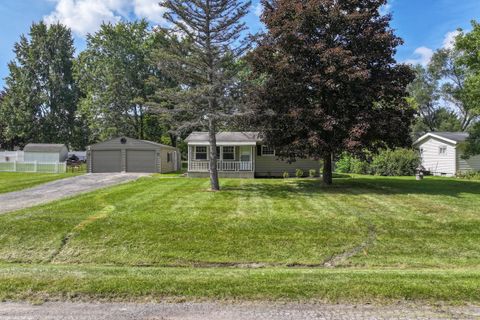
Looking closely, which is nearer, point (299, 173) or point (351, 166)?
point (299, 173)

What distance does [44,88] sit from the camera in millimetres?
48719

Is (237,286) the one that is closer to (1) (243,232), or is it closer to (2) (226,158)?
(1) (243,232)

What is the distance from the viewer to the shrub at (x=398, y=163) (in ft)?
90.6

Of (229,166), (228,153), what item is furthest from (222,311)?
(228,153)

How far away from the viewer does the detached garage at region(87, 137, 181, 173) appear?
28.8 m

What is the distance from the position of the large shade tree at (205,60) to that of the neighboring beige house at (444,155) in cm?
1769

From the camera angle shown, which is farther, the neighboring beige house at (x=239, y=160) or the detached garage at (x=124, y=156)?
the detached garage at (x=124, y=156)

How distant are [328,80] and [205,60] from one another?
4.99m

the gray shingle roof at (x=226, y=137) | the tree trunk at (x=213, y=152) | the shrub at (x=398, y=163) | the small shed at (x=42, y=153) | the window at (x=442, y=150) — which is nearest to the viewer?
the tree trunk at (x=213, y=152)

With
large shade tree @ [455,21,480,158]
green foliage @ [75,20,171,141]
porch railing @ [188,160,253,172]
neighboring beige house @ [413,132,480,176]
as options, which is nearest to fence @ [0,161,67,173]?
green foliage @ [75,20,171,141]

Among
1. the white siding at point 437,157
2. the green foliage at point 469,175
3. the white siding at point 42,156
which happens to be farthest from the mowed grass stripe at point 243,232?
the white siding at point 42,156

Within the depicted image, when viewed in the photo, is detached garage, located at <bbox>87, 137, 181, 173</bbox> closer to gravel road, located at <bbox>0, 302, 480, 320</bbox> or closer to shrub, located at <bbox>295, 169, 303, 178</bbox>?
shrub, located at <bbox>295, 169, 303, 178</bbox>

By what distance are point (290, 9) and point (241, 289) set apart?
12920mm

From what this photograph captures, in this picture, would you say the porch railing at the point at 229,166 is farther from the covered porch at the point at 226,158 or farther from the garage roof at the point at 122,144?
the garage roof at the point at 122,144
